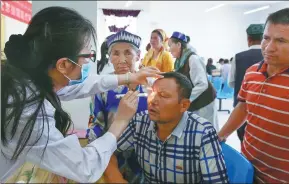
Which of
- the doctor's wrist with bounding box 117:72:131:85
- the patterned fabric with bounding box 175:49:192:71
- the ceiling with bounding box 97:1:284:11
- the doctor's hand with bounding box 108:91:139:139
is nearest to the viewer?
the doctor's hand with bounding box 108:91:139:139

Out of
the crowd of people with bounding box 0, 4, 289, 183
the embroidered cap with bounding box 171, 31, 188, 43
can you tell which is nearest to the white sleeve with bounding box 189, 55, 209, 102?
the embroidered cap with bounding box 171, 31, 188, 43

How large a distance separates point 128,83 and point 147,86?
0.08 m

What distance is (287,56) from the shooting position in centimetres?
113

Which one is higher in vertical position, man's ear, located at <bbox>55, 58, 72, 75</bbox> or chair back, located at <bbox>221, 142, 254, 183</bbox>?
man's ear, located at <bbox>55, 58, 72, 75</bbox>

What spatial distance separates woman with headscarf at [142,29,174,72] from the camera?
155 centimetres

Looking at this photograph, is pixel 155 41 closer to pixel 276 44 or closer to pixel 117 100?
pixel 117 100

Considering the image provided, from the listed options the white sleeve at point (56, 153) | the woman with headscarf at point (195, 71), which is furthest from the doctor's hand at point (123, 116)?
the woman with headscarf at point (195, 71)

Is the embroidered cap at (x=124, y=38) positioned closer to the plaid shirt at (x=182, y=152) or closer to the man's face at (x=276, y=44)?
the plaid shirt at (x=182, y=152)

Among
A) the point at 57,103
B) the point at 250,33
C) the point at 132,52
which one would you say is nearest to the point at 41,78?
the point at 57,103

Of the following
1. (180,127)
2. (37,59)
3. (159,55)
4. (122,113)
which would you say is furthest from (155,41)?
(37,59)

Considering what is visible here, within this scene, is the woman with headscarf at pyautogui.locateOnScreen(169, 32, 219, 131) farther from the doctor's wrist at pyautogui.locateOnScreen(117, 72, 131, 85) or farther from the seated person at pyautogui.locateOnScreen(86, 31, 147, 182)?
the doctor's wrist at pyautogui.locateOnScreen(117, 72, 131, 85)

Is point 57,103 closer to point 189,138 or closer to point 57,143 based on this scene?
point 57,143

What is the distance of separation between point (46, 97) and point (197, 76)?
59.1 inches

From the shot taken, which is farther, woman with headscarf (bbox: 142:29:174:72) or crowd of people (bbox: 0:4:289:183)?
woman with headscarf (bbox: 142:29:174:72)
